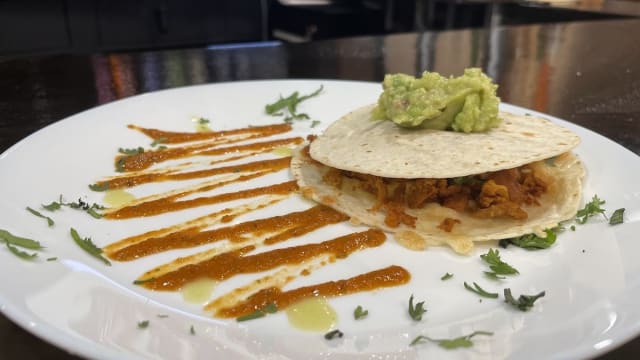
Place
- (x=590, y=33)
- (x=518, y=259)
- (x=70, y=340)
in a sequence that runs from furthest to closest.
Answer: (x=590, y=33), (x=518, y=259), (x=70, y=340)

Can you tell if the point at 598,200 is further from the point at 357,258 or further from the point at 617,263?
the point at 357,258

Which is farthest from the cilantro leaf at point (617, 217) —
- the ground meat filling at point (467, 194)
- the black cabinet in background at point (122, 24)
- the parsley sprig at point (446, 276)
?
the black cabinet in background at point (122, 24)

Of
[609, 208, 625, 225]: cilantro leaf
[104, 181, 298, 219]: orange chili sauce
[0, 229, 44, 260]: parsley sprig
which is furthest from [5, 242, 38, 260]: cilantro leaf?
[609, 208, 625, 225]: cilantro leaf

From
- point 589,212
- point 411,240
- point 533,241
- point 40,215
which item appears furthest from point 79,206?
point 589,212

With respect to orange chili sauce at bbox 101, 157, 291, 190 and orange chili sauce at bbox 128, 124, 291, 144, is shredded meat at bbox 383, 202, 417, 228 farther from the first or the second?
orange chili sauce at bbox 128, 124, 291, 144

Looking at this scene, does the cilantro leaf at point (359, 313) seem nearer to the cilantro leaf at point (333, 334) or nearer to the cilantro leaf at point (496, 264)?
the cilantro leaf at point (333, 334)

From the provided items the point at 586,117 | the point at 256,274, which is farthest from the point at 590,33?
the point at 256,274
